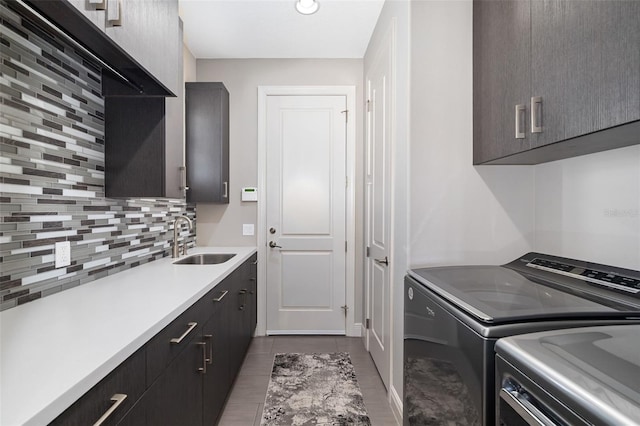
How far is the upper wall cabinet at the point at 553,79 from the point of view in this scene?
902 millimetres

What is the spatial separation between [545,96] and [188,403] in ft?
5.87

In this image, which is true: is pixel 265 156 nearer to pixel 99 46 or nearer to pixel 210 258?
pixel 210 258

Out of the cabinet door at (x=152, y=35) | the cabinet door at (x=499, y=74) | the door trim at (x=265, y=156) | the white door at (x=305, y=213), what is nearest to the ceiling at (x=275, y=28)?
the door trim at (x=265, y=156)

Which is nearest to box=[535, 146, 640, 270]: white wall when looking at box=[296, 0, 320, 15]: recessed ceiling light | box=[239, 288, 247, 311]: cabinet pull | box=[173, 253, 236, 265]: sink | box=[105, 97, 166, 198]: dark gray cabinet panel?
box=[296, 0, 320, 15]: recessed ceiling light

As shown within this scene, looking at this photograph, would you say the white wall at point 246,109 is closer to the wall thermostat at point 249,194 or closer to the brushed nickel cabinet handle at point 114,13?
the wall thermostat at point 249,194

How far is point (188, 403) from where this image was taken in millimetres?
1317

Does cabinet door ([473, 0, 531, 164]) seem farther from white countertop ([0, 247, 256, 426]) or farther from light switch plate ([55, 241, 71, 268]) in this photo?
light switch plate ([55, 241, 71, 268])

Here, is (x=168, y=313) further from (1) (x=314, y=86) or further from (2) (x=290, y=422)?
(1) (x=314, y=86)

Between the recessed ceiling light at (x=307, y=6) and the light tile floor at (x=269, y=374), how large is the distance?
2618 mm

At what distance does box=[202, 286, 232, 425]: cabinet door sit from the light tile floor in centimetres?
18

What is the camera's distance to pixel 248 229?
10.2 feet

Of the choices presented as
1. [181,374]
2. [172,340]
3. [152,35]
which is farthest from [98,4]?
[181,374]

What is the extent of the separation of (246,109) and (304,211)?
3.63 feet

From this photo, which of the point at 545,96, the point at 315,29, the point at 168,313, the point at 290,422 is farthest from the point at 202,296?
the point at 315,29
